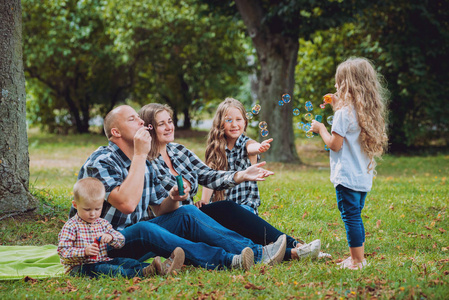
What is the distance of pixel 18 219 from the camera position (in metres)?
5.49

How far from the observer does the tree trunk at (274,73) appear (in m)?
11.8

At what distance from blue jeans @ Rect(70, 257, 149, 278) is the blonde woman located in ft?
5.40

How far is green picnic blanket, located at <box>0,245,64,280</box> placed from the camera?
12.7 ft

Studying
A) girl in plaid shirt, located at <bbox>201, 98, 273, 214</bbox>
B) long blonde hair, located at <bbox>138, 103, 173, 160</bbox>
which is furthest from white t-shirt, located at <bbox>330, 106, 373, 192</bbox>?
long blonde hair, located at <bbox>138, 103, 173, 160</bbox>

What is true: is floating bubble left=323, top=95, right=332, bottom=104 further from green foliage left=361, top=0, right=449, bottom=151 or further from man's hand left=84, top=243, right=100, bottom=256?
green foliage left=361, top=0, right=449, bottom=151

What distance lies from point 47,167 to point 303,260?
9175 mm

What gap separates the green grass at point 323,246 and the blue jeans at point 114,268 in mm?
122

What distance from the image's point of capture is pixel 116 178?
12.5 ft

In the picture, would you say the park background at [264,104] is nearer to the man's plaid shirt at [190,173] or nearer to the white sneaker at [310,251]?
the white sneaker at [310,251]

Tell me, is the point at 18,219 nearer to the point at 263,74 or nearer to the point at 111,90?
the point at 263,74

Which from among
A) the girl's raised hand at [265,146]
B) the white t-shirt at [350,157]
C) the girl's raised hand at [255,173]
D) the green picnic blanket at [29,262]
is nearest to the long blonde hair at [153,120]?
the girl's raised hand at [255,173]

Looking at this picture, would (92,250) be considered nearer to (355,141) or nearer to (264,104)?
(355,141)

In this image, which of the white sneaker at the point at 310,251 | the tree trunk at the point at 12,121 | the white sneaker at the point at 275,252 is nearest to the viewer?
the white sneaker at the point at 275,252

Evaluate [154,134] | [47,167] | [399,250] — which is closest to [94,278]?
[154,134]
